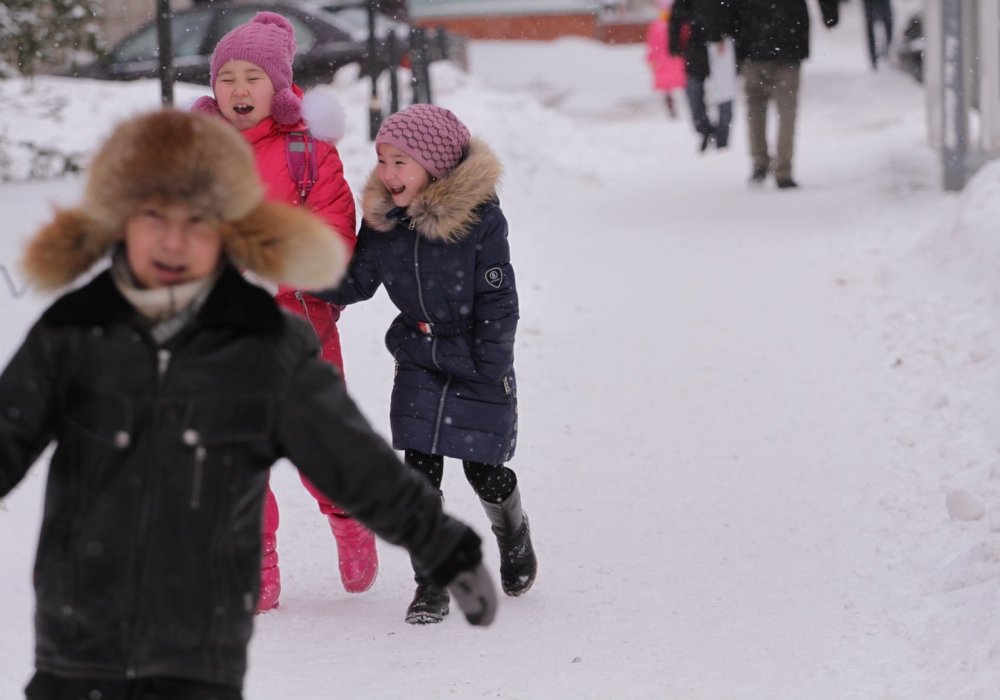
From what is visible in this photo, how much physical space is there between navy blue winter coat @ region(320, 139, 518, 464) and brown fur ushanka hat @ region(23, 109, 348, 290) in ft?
5.78

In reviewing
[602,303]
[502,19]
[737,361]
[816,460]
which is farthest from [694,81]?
[502,19]

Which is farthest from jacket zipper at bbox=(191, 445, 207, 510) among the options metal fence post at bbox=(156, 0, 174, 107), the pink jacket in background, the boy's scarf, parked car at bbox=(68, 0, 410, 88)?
the pink jacket in background

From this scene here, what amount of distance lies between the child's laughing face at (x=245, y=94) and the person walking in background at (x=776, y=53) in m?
8.34

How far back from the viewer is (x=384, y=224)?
451 cm

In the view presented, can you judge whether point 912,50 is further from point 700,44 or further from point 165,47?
point 165,47

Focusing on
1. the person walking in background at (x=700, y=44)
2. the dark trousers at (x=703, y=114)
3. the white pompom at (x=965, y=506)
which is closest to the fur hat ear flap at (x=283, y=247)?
the white pompom at (x=965, y=506)

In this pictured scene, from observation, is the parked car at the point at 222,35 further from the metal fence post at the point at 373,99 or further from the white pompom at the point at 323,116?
the white pompom at the point at 323,116

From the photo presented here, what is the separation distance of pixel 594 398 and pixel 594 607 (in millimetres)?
2686

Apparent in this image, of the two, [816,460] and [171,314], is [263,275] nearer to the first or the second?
[171,314]

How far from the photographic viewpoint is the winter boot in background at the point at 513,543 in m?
4.84

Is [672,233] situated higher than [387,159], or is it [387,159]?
[387,159]

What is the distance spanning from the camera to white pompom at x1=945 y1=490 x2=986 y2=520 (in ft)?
17.4

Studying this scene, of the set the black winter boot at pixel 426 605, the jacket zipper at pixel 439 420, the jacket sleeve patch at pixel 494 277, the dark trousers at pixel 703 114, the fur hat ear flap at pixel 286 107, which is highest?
the fur hat ear flap at pixel 286 107

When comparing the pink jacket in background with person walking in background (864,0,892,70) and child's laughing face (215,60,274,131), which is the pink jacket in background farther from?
child's laughing face (215,60,274,131)
